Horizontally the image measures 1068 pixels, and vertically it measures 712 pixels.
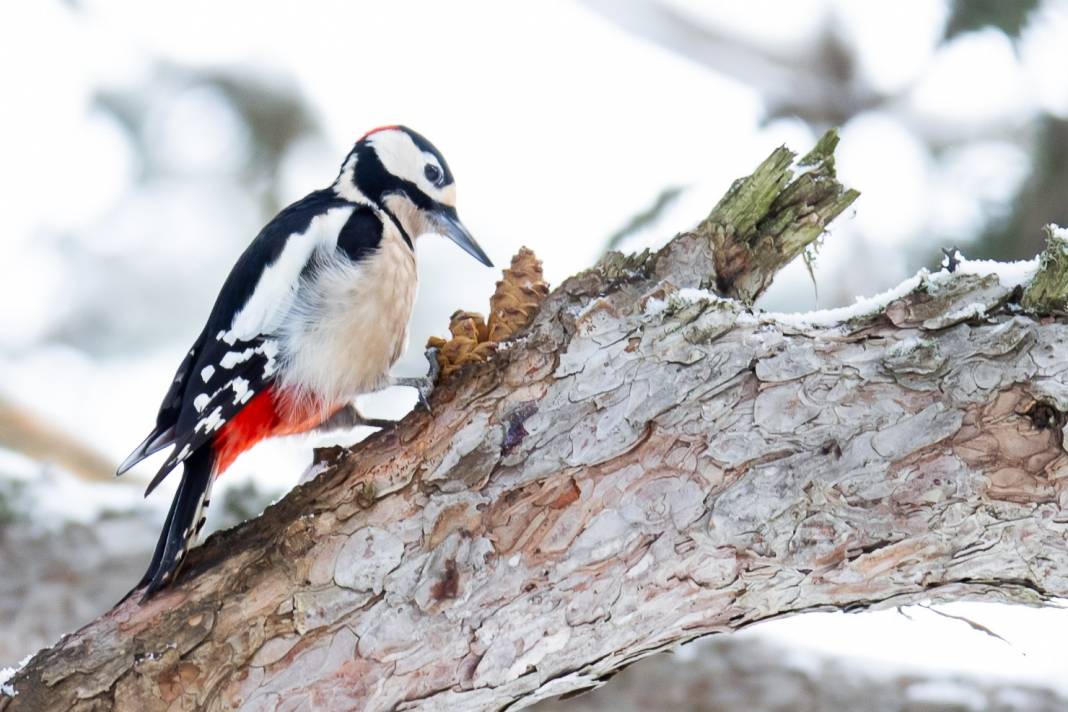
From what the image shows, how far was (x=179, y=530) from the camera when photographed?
1.67 m

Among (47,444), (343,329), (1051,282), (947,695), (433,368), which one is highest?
(47,444)

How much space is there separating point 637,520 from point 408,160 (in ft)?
3.43

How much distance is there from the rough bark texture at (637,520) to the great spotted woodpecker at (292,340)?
0.81 ft

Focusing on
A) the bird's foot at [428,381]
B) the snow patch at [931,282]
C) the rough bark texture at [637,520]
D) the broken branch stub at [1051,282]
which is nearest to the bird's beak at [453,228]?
the bird's foot at [428,381]

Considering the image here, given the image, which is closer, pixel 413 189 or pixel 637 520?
pixel 637 520

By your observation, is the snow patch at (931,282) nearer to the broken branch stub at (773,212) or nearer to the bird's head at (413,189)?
the broken branch stub at (773,212)

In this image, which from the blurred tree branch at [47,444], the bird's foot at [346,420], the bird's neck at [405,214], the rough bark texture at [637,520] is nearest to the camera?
the rough bark texture at [637,520]

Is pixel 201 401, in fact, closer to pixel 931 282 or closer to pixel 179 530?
pixel 179 530

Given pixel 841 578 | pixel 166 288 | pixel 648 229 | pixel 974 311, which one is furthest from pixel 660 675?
pixel 166 288

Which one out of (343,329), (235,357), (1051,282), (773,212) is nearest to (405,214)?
(343,329)

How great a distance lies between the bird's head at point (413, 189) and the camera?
2.26 metres

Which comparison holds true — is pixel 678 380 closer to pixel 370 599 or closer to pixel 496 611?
pixel 496 611

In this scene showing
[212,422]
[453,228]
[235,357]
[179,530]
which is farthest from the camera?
[453,228]

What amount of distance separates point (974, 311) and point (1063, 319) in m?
0.11
